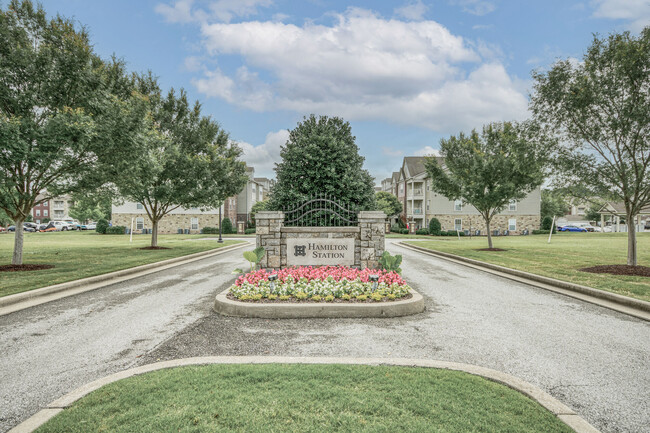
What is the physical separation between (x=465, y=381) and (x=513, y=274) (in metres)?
10.3

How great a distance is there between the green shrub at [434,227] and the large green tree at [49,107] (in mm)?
38661

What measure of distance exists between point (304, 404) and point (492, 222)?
5032 cm

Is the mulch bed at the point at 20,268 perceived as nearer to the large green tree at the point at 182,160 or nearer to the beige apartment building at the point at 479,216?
the large green tree at the point at 182,160

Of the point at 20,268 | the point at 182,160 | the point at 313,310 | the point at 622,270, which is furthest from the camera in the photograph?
the point at 182,160

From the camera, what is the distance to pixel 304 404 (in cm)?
329

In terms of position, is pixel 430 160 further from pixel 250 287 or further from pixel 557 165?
pixel 250 287

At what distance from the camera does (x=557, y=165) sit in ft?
44.2

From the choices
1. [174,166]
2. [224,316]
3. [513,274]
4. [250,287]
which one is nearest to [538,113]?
[513,274]

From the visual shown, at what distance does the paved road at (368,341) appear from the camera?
3.96 meters

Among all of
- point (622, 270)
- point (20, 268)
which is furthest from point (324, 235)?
point (20, 268)

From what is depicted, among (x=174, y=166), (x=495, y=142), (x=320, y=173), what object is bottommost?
(x=320, y=173)

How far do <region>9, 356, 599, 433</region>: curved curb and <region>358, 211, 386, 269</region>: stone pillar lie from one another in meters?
5.69

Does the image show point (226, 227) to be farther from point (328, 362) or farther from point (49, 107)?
point (328, 362)

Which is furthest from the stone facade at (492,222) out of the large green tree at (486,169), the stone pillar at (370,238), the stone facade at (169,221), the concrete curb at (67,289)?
the concrete curb at (67,289)
